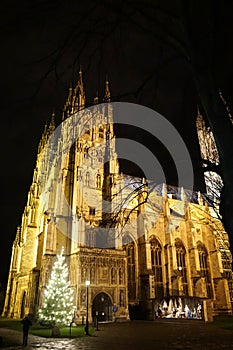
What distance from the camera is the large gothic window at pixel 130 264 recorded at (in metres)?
30.8

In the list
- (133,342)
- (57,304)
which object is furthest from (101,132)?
(133,342)

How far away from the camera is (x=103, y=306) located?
26.6 meters

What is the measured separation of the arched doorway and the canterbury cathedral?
9 cm

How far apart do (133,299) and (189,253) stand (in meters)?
9.83

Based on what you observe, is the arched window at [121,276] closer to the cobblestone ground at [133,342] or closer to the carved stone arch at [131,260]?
the carved stone arch at [131,260]

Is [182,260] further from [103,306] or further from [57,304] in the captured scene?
[57,304]

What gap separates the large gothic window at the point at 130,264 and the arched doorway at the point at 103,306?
4.77 m

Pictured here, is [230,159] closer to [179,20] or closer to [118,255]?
[179,20]

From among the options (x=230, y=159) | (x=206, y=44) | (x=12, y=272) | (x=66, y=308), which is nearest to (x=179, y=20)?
(x=206, y=44)

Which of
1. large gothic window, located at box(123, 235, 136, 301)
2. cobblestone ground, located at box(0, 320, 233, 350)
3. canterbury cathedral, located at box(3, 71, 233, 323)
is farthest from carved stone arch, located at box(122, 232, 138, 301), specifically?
cobblestone ground, located at box(0, 320, 233, 350)

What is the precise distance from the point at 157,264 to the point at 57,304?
61.5 ft

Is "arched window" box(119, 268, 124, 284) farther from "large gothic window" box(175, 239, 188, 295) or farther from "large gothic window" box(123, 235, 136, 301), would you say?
"large gothic window" box(175, 239, 188, 295)

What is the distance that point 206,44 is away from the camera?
3355mm

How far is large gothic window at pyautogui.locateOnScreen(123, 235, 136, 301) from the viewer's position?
3084 cm
